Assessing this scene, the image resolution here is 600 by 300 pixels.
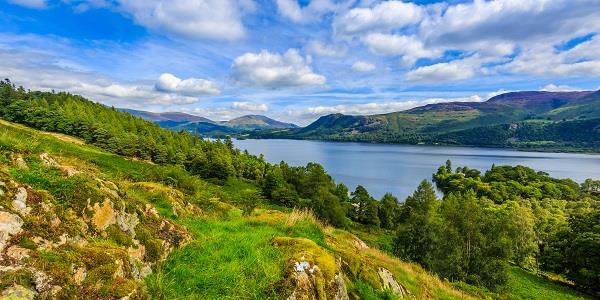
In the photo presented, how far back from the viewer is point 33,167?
9148 millimetres

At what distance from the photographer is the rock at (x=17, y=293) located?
18.2ft

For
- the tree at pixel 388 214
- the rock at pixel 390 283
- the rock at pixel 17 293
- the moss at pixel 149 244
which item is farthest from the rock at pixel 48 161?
the tree at pixel 388 214

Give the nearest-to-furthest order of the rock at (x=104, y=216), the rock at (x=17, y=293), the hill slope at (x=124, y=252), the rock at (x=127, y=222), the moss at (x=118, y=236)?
1. the rock at (x=17, y=293)
2. the hill slope at (x=124, y=252)
3. the rock at (x=104, y=216)
4. the moss at (x=118, y=236)
5. the rock at (x=127, y=222)

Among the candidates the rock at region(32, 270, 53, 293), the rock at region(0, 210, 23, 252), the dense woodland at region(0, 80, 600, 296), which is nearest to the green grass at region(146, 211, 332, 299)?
the rock at region(32, 270, 53, 293)

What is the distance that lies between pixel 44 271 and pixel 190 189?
19.4m

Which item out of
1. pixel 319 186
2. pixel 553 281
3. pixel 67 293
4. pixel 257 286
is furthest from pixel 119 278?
pixel 319 186

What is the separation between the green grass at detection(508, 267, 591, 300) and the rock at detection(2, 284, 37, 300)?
4485 centimetres

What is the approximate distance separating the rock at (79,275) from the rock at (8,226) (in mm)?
1300

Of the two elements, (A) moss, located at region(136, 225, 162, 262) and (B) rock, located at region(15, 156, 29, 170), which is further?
(A) moss, located at region(136, 225, 162, 262)

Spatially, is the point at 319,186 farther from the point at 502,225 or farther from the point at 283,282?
the point at 283,282

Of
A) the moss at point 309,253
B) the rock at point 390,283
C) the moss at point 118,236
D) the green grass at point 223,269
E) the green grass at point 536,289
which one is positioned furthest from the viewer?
the green grass at point 536,289

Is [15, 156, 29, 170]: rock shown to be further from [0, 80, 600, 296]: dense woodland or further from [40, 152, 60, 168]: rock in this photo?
[0, 80, 600, 296]: dense woodland

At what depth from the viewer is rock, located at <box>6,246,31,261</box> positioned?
6324 mm

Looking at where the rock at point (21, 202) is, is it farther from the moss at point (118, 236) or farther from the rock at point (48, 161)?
the rock at point (48, 161)
